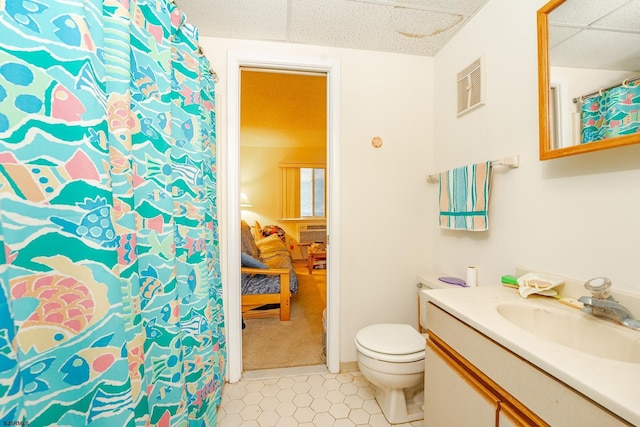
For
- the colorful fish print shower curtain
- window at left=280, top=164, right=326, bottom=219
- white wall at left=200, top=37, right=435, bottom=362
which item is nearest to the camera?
the colorful fish print shower curtain

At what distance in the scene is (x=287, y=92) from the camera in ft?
8.89

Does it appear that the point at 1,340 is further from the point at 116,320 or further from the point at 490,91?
the point at 490,91

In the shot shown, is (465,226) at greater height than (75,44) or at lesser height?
lesser

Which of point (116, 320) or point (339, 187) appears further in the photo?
point (339, 187)

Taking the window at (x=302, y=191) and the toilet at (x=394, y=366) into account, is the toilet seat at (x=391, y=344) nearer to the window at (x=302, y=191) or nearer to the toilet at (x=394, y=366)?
the toilet at (x=394, y=366)

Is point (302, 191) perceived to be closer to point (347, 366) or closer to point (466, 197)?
point (347, 366)

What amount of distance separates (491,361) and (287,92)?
108 inches

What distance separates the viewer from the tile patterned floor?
137 centimetres

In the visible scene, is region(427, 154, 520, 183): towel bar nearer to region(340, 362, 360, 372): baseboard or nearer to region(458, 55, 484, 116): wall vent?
region(458, 55, 484, 116): wall vent

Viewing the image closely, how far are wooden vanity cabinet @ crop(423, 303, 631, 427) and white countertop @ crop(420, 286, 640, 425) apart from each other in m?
0.03

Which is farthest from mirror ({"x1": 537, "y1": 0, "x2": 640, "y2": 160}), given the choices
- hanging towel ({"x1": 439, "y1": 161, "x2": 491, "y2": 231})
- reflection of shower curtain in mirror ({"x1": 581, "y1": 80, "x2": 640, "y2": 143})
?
hanging towel ({"x1": 439, "y1": 161, "x2": 491, "y2": 231})

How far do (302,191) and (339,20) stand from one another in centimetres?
407

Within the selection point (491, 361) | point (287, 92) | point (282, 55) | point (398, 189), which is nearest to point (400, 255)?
point (398, 189)

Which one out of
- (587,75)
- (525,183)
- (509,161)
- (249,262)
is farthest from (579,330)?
(249,262)
